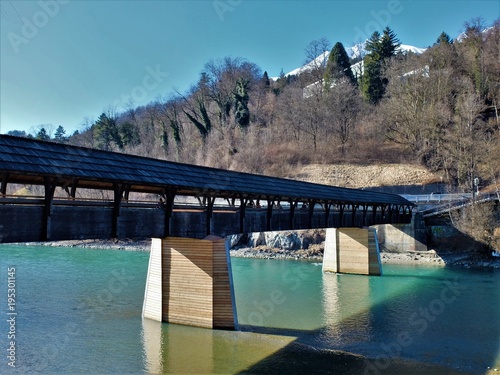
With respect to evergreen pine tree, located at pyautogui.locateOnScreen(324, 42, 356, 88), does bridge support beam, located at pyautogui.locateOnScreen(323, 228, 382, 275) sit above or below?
below

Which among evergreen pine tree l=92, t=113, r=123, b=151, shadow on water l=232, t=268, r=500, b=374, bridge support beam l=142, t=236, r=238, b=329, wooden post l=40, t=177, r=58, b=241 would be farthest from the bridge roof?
evergreen pine tree l=92, t=113, r=123, b=151

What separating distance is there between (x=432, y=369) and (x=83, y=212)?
32.1 ft

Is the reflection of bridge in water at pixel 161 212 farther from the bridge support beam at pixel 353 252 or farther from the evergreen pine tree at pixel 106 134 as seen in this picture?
the evergreen pine tree at pixel 106 134

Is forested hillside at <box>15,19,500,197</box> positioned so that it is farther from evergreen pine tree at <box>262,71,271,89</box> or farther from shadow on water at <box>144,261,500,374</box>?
shadow on water at <box>144,261,500,374</box>

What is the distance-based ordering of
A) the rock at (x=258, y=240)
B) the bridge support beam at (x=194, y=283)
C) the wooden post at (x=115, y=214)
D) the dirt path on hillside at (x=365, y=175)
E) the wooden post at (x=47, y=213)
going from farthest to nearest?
the dirt path on hillside at (x=365, y=175)
the rock at (x=258, y=240)
the bridge support beam at (x=194, y=283)
the wooden post at (x=115, y=214)
the wooden post at (x=47, y=213)

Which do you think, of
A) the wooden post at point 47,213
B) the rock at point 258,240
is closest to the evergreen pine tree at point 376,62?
the rock at point 258,240

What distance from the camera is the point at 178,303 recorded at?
47.1ft

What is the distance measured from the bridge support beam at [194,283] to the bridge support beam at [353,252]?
1457cm

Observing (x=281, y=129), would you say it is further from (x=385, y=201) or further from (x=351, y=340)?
(x=351, y=340)

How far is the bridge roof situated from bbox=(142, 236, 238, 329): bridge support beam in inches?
77.9

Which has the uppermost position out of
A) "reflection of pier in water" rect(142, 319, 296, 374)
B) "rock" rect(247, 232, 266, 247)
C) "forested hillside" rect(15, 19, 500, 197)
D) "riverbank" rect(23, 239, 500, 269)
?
"forested hillside" rect(15, 19, 500, 197)

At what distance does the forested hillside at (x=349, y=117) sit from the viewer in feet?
131

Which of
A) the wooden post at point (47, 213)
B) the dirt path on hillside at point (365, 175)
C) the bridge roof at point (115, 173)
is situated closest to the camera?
the bridge roof at point (115, 173)

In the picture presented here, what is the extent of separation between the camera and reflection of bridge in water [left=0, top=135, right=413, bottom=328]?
27.8 feet
